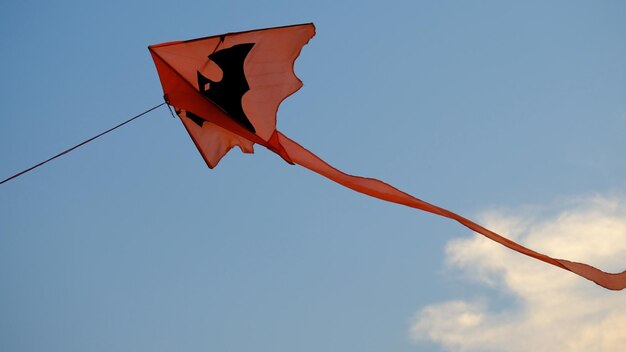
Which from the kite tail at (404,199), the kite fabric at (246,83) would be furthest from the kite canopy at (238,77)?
the kite tail at (404,199)

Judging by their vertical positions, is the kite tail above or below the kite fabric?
below

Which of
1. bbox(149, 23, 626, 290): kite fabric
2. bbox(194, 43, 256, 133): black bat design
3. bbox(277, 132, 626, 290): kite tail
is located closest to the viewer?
bbox(277, 132, 626, 290): kite tail

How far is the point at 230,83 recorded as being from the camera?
1094cm

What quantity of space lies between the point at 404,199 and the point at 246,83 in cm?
303

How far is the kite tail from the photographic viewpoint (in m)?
10.0

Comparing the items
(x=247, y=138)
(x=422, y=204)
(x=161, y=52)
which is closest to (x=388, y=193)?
(x=422, y=204)

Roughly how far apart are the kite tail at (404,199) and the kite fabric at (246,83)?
0.01m

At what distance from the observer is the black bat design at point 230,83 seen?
1084 cm

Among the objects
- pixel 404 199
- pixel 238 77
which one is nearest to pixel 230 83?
pixel 238 77

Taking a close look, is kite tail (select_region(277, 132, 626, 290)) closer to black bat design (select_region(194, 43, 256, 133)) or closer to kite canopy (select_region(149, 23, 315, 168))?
kite canopy (select_region(149, 23, 315, 168))

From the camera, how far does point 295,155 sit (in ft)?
35.6

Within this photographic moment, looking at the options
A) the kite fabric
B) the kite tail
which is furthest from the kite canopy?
the kite tail

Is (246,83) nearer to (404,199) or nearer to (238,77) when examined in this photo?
(238,77)

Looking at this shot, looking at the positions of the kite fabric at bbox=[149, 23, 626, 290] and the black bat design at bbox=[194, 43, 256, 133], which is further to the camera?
the black bat design at bbox=[194, 43, 256, 133]
